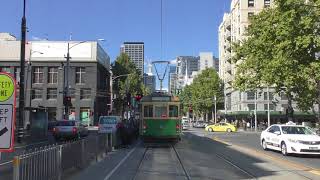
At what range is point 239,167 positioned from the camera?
18.3m

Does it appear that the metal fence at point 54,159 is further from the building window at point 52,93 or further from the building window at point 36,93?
the building window at point 36,93

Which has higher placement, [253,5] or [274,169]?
[253,5]

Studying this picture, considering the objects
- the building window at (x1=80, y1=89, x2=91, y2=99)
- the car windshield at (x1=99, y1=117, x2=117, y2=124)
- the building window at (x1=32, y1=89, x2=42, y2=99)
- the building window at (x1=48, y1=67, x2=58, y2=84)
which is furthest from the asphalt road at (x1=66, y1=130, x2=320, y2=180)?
the building window at (x1=32, y1=89, x2=42, y2=99)

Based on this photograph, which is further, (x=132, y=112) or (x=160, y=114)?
(x=132, y=112)

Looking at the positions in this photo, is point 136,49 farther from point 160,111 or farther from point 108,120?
point 160,111

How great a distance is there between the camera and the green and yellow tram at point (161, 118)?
98.6ft

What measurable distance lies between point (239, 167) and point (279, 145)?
317 inches

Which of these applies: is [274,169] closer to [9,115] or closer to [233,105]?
[9,115]

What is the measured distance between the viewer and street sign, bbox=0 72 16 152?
23.5ft

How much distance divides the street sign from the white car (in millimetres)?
18584

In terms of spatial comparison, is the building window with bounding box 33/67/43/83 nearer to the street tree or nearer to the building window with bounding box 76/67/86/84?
the building window with bounding box 76/67/86/84

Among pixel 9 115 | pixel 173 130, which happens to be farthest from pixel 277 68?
pixel 9 115

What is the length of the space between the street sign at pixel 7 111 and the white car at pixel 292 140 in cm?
1858

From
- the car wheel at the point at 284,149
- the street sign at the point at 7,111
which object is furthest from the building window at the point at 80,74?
the street sign at the point at 7,111
